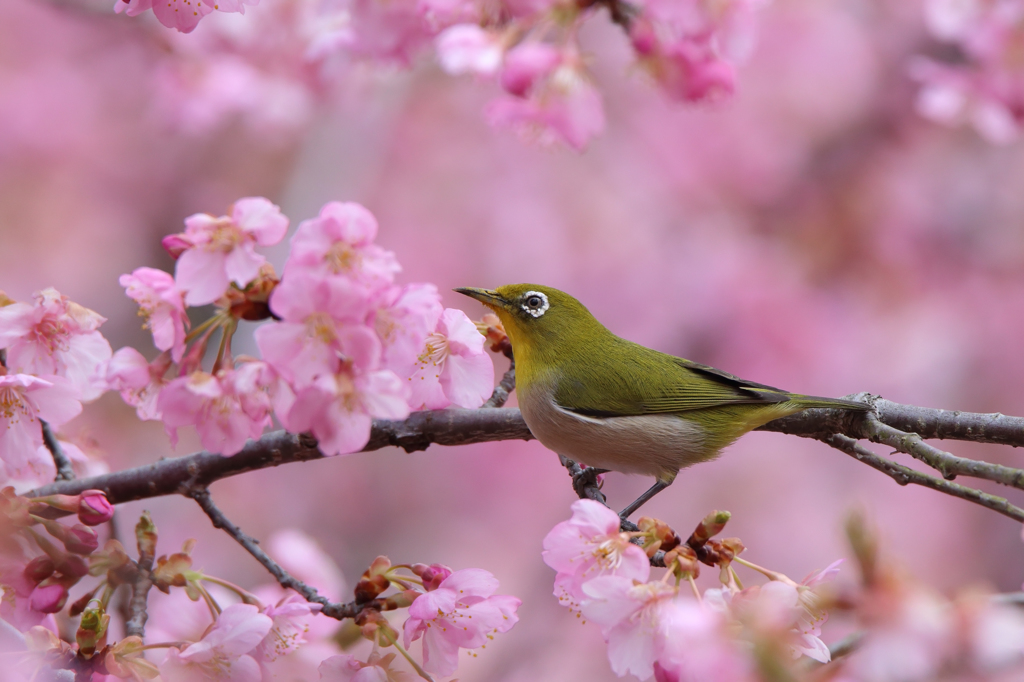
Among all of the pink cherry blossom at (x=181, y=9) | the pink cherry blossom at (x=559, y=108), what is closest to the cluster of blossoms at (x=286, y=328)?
the pink cherry blossom at (x=181, y=9)

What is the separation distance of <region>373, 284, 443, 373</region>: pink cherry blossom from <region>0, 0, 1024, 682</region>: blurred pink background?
4.37m

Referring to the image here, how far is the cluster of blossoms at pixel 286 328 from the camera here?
1.51 metres

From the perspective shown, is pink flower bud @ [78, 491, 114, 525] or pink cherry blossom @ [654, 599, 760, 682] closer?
pink cherry blossom @ [654, 599, 760, 682]

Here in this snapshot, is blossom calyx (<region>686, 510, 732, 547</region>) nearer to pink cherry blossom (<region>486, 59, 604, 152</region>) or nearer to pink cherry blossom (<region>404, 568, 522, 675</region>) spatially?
pink cherry blossom (<region>404, 568, 522, 675</region>)

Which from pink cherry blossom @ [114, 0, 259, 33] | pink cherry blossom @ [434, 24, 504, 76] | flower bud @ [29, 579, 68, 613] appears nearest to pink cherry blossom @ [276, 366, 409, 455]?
flower bud @ [29, 579, 68, 613]

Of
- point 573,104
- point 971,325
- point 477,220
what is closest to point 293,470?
point 477,220

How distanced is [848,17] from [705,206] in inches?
85.5

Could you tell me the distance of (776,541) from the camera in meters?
7.64

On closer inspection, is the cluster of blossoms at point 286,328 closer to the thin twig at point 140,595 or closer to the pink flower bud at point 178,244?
the pink flower bud at point 178,244

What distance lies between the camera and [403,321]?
1.61 m

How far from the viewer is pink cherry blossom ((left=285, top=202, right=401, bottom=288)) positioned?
5.02 feet

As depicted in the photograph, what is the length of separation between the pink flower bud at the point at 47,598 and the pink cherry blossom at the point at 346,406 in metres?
0.71

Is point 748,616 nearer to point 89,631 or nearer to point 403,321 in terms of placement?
point 403,321

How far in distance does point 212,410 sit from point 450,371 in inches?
23.4
